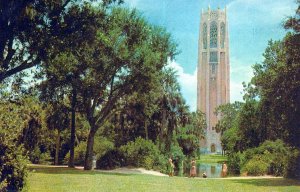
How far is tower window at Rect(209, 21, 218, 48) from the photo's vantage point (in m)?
149

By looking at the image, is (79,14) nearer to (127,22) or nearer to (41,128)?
(127,22)

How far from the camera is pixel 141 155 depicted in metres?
32.5

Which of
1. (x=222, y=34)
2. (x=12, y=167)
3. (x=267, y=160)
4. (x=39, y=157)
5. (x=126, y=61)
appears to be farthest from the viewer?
(x=222, y=34)

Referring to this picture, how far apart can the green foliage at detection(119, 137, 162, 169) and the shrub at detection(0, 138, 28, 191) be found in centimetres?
2057

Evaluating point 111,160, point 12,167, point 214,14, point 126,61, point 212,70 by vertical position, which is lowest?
point 12,167

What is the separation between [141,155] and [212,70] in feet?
374

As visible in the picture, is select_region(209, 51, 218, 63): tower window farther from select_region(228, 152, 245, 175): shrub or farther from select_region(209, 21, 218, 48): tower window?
select_region(228, 152, 245, 175): shrub

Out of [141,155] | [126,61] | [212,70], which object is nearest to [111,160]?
[141,155]

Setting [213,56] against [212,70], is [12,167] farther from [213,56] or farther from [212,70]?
[213,56]

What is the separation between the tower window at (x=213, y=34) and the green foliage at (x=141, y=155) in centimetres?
12014

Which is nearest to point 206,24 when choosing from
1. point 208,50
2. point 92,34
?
point 208,50

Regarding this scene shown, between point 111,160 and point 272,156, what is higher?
point 272,156

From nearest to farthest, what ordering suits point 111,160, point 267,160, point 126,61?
point 126,61 < point 267,160 < point 111,160

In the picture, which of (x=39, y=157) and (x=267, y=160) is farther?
(x=39, y=157)
